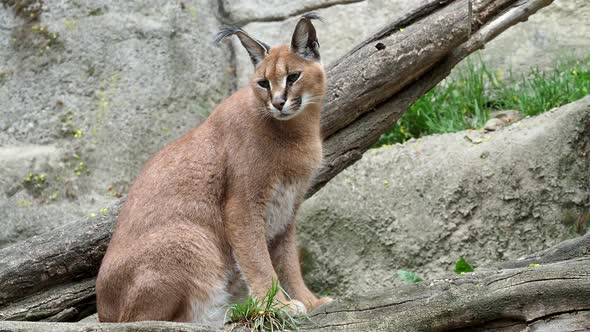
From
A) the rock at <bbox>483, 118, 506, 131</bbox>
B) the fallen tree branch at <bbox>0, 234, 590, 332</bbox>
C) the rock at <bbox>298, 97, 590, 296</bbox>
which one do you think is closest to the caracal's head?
the fallen tree branch at <bbox>0, 234, 590, 332</bbox>

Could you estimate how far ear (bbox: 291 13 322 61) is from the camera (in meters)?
5.14

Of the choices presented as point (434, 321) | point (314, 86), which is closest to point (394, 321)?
point (434, 321)

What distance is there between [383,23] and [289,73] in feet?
12.4

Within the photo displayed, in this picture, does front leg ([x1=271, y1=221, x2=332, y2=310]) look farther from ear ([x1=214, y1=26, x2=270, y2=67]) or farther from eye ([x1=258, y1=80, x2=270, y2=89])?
ear ([x1=214, y1=26, x2=270, y2=67])

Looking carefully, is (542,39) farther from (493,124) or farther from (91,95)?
(91,95)

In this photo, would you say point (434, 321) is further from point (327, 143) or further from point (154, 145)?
point (154, 145)

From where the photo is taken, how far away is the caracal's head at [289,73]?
16.5 feet

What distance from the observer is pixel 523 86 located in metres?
7.95

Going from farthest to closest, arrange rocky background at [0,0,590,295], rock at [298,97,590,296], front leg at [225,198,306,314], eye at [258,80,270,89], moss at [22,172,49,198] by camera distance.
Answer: moss at [22,172,49,198] → rocky background at [0,0,590,295] → rock at [298,97,590,296] → eye at [258,80,270,89] → front leg at [225,198,306,314]

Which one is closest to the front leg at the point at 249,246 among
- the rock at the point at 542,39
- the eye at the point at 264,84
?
the eye at the point at 264,84

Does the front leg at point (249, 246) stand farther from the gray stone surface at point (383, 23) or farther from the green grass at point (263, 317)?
the gray stone surface at point (383, 23)

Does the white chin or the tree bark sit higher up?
the white chin

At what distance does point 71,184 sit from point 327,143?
10.3 ft

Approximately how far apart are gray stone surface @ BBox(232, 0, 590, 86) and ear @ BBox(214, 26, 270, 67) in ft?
10.5
